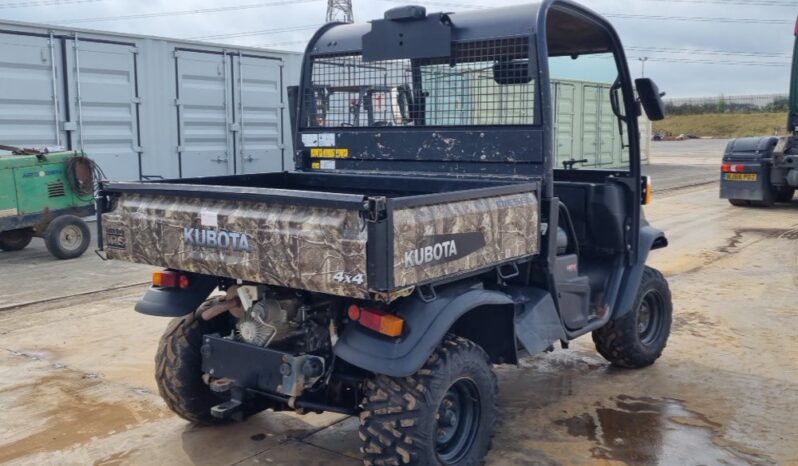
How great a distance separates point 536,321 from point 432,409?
90 centimetres

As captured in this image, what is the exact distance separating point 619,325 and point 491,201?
6.66 ft

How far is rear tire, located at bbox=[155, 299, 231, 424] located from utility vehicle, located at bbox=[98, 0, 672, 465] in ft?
0.04

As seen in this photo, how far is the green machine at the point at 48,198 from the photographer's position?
932 centimetres

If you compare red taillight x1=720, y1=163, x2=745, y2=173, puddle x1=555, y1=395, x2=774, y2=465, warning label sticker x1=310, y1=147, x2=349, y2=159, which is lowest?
puddle x1=555, y1=395, x2=774, y2=465

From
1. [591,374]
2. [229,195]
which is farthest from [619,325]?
[229,195]

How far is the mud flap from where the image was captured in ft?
13.1

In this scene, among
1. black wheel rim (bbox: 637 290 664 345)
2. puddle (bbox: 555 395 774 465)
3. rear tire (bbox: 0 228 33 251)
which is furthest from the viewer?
rear tire (bbox: 0 228 33 251)

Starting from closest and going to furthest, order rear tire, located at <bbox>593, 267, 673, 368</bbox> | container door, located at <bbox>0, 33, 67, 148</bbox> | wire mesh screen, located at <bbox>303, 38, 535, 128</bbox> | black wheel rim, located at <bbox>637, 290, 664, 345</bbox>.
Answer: wire mesh screen, located at <bbox>303, 38, 535, 128</bbox>
rear tire, located at <bbox>593, 267, 673, 368</bbox>
black wheel rim, located at <bbox>637, 290, 664, 345</bbox>
container door, located at <bbox>0, 33, 67, 148</bbox>

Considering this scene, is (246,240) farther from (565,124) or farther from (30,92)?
(565,124)

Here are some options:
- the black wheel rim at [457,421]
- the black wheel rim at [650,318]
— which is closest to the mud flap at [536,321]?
the black wheel rim at [457,421]

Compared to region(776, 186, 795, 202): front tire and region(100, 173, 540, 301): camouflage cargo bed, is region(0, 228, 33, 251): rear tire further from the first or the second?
region(776, 186, 795, 202): front tire

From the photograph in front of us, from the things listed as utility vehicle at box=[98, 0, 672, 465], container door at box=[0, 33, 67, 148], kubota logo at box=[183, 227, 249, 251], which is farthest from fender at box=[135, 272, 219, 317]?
container door at box=[0, 33, 67, 148]

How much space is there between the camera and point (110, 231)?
13.2 feet

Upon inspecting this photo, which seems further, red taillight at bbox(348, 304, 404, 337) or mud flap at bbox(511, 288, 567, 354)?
mud flap at bbox(511, 288, 567, 354)
